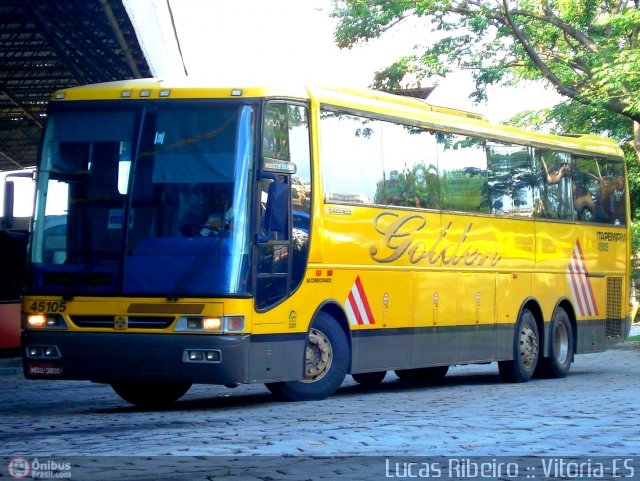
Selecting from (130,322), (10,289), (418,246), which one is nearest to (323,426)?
(130,322)

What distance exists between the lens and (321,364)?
47.1 ft

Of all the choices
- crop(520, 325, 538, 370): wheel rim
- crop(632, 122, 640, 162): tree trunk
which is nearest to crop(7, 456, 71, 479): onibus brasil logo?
crop(520, 325, 538, 370): wheel rim

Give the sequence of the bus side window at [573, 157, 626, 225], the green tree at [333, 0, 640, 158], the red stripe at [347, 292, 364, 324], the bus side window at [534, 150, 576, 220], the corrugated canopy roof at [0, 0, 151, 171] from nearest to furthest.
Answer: the red stripe at [347, 292, 364, 324]
the bus side window at [534, 150, 576, 220]
the bus side window at [573, 157, 626, 225]
the corrugated canopy roof at [0, 0, 151, 171]
the green tree at [333, 0, 640, 158]

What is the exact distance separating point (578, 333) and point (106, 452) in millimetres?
12703

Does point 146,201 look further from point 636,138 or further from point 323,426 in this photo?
point 636,138

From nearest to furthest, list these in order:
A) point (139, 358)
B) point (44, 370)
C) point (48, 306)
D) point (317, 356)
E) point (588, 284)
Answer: point (139, 358) → point (44, 370) → point (48, 306) → point (317, 356) → point (588, 284)

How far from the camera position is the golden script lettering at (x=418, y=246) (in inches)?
621

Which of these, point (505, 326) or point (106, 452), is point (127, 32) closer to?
point (505, 326)

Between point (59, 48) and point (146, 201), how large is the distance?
1403 centimetres

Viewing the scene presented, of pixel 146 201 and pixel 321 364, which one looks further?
pixel 321 364

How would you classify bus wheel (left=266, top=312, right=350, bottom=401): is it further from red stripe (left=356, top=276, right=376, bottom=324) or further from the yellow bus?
red stripe (left=356, top=276, right=376, bottom=324)

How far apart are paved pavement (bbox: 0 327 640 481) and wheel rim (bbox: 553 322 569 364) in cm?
263

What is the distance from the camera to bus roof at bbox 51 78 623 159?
1346cm

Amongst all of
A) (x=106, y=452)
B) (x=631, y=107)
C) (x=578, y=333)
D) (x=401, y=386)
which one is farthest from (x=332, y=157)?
(x=631, y=107)
